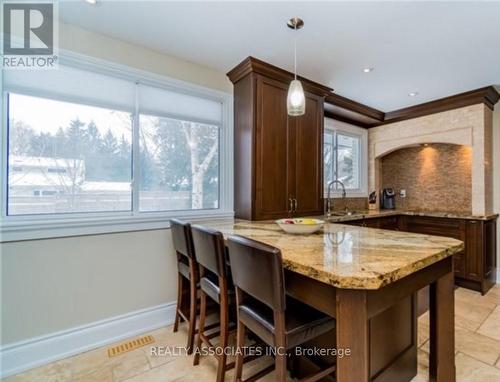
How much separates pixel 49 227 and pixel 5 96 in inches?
39.8

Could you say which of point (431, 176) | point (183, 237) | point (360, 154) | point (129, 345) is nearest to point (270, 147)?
point (183, 237)

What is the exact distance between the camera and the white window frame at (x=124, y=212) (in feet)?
6.13

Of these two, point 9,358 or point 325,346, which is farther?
point 9,358

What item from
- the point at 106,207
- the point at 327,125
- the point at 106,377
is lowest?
the point at 106,377

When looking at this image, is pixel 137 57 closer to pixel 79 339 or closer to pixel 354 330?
pixel 79 339

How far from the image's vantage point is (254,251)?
1.21 m

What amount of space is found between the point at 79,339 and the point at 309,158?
285 centimetres

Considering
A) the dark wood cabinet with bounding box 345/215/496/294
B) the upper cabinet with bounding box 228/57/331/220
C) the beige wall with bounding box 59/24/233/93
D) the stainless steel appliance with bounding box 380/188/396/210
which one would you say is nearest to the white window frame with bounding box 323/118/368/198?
the stainless steel appliance with bounding box 380/188/396/210

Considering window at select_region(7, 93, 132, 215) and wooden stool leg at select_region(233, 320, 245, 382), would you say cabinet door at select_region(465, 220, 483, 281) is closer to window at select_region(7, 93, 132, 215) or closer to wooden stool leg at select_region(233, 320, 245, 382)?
wooden stool leg at select_region(233, 320, 245, 382)

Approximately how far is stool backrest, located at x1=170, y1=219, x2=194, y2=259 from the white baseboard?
776 mm

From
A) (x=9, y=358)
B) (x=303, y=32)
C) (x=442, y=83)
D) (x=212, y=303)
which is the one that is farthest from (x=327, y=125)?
(x=9, y=358)

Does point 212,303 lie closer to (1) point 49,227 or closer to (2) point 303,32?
(1) point 49,227

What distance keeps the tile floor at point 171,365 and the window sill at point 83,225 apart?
37.7 inches

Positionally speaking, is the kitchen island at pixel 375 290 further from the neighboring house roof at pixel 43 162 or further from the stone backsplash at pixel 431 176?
the stone backsplash at pixel 431 176
